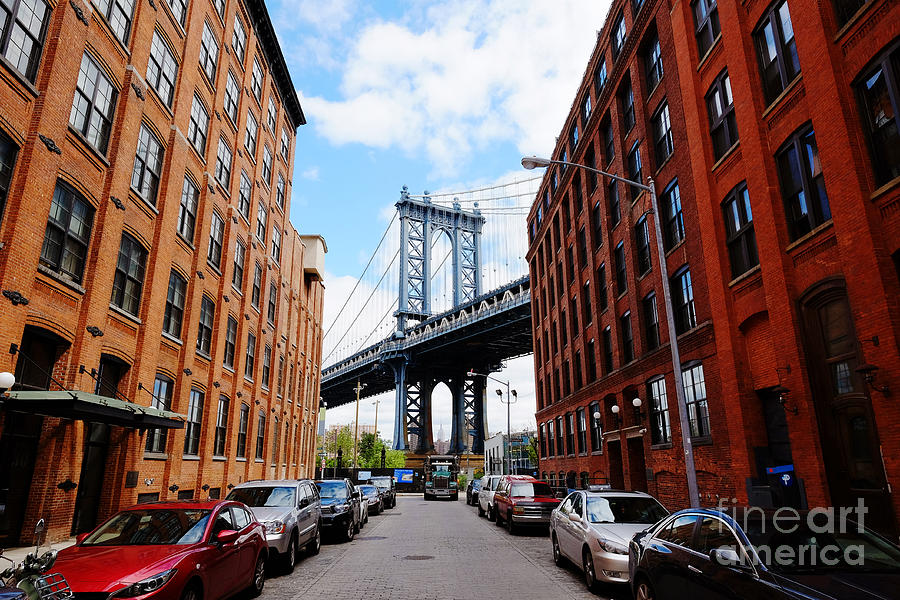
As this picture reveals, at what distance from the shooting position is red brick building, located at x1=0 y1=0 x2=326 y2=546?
1194 centimetres

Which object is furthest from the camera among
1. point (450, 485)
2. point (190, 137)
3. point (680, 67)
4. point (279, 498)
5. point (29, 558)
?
point (450, 485)

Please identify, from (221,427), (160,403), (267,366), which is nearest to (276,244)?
(267,366)

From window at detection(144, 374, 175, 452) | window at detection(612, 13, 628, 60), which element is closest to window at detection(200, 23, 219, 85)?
window at detection(144, 374, 175, 452)

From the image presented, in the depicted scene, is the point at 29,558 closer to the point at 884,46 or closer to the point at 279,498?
the point at 279,498

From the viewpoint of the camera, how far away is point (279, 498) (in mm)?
12617

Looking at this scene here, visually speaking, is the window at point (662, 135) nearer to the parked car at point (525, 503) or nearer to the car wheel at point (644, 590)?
the parked car at point (525, 503)

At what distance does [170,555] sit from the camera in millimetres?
6738

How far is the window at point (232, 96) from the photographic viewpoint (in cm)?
2474

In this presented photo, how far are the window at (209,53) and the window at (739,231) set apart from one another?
1888 centimetres

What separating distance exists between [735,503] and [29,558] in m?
15.1

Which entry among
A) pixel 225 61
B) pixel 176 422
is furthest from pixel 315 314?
pixel 176 422

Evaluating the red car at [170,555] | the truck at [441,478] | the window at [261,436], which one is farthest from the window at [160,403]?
the truck at [441,478]

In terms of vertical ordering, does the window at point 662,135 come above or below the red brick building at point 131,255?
above

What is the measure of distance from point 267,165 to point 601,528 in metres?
26.5
